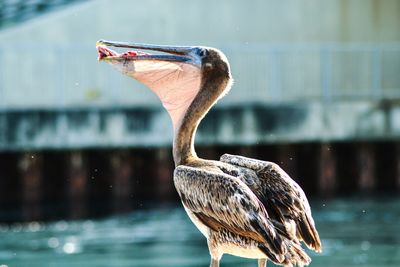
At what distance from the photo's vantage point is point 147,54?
31.9 feet

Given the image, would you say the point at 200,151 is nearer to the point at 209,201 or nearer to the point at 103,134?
the point at 103,134

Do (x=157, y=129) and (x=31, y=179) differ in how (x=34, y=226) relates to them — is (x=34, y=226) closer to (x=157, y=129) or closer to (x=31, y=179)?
(x=31, y=179)

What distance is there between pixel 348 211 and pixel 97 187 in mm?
4232

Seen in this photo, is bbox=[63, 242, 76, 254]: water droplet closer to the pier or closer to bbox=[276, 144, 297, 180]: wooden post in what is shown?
the pier

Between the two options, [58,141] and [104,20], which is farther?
[104,20]

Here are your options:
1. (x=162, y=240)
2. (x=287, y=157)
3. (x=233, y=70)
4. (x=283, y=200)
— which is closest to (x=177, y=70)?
(x=283, y=200)

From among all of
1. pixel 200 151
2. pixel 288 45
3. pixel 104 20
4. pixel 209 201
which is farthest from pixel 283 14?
pixel 209 201

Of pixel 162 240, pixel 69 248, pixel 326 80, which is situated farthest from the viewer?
pixel 326 80

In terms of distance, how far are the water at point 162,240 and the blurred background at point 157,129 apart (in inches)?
1.9

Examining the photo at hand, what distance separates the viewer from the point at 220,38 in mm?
25828

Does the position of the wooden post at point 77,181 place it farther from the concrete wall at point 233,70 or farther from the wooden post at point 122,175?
the concrete wall at point 233,70

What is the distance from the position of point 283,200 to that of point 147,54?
59.2 inches

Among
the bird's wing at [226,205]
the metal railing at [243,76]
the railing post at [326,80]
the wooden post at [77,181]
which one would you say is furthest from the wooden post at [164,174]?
the bird's wing at [226,205]

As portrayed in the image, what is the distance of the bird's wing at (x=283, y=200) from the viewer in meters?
9.27
